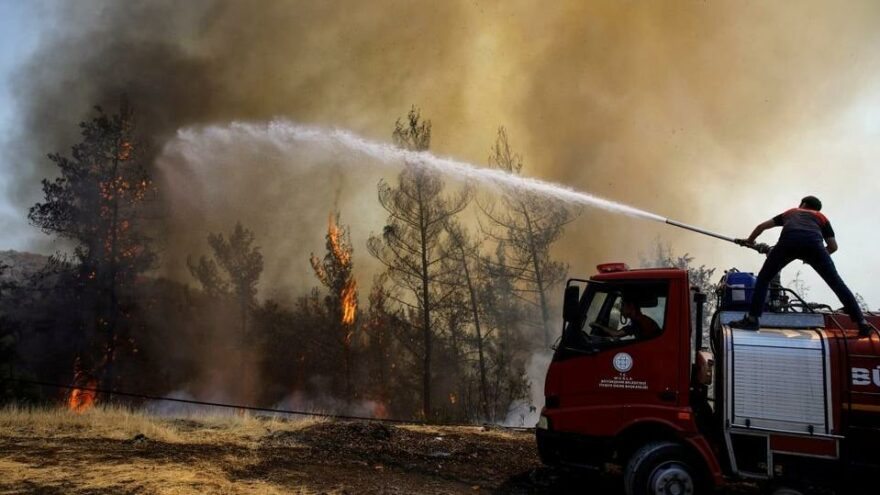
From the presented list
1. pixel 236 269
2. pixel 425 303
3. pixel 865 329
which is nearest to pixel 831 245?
pixel 865 329

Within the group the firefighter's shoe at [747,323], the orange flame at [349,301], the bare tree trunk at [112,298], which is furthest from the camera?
the orange flame at [349,301]

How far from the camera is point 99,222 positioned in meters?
27.5

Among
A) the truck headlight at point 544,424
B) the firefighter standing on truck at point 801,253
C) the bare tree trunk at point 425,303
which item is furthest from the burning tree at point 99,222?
the firefighter standing on truck at point 801,253

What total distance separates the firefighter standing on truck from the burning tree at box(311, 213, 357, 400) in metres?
31.5

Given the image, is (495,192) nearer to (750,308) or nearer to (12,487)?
(750,308)

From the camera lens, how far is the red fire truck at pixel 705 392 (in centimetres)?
582

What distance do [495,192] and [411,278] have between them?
18.3 feet

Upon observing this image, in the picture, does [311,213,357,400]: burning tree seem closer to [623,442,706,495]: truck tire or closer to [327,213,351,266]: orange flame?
[327,213,351,266]: orange flame

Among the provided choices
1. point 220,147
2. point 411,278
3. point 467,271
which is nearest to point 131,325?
point 220,147

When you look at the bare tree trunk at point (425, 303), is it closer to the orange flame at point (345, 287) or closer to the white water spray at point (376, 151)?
the white water spray at point (376, 151)

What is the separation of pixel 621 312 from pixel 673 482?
195 centimetres

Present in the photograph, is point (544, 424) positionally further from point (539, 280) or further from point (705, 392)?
point (539, 280)

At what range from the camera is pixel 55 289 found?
92.6ft

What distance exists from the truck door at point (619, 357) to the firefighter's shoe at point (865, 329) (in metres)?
1.79
